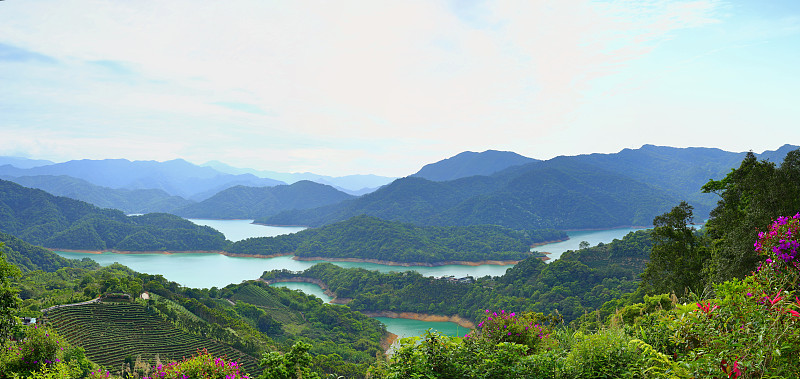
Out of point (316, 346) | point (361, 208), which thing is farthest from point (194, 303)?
point (361, 208)

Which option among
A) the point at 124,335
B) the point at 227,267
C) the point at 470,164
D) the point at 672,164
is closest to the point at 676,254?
the point at 124,335

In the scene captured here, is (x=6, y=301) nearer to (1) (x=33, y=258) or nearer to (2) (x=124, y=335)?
(2) (x=124, y=335)

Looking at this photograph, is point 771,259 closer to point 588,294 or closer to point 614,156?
point 588,294

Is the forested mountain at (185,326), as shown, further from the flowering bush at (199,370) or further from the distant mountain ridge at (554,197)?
the distant mountain ridge at (554,197)

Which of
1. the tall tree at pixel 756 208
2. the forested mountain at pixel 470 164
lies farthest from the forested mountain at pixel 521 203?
the tall tree at pixel 756 208

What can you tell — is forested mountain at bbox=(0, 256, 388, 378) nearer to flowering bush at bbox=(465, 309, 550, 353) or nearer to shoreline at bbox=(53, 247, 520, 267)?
flowering bush at bbox=(465, 309, 550, 353)

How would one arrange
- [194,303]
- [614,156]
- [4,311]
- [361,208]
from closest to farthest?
[4,311], [194,303], [361,208], [614,156]
